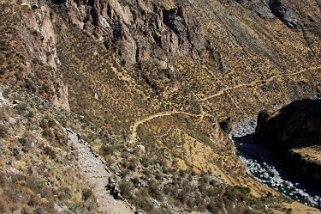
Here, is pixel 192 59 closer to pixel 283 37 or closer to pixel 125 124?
pixel 125 124

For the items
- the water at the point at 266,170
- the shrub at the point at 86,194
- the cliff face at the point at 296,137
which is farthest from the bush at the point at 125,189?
the cliff face at the point at 296,137

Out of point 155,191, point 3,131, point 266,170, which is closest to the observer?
point 3,131

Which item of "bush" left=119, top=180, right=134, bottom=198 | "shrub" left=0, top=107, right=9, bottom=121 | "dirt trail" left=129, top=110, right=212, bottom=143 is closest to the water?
"dirt trail" left=129, top=110, right=212, bottom=143

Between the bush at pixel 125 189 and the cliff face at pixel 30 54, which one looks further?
the cliff face at pixel 30 54

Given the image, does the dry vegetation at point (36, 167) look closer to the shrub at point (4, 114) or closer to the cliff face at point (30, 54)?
the shrub at point (4, 114)

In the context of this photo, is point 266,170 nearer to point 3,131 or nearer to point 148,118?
point 148,118

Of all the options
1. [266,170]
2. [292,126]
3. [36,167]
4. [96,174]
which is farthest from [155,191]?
[292,126]

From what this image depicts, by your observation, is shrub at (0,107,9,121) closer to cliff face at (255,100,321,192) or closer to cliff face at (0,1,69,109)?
cliff face at (0,1,69,109)
